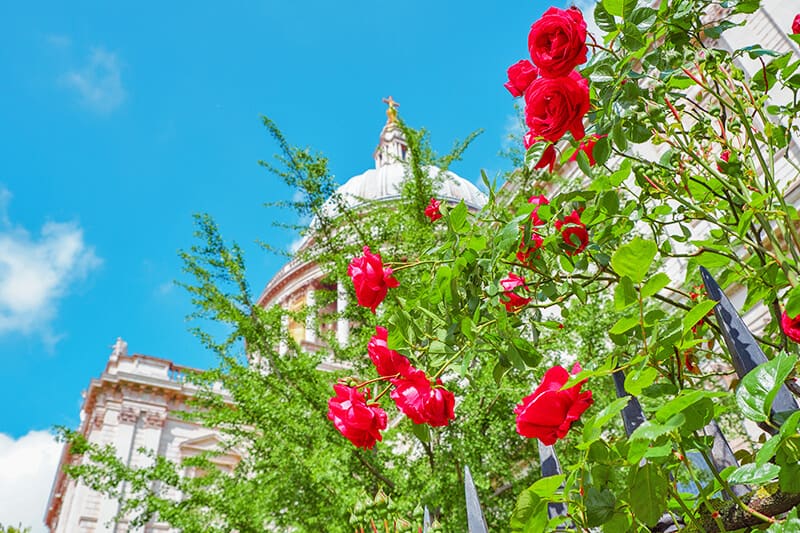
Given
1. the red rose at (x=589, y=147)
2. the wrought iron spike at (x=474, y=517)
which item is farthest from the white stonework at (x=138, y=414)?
the red rose at (x=589, y=147)

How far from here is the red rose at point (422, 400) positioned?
61.5 inches

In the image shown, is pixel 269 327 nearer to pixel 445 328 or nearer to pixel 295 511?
pixel 295 511

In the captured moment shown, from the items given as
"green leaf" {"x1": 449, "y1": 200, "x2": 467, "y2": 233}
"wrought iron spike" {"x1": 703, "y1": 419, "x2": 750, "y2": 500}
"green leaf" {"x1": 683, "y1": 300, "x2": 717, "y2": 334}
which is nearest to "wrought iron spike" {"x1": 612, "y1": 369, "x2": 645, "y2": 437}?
"wrought iron spike" {"x1": 703, "y1": 419, "x2": 750, "y2": 500}

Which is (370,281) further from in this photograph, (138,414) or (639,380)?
(138,414)

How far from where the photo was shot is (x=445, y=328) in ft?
5.93

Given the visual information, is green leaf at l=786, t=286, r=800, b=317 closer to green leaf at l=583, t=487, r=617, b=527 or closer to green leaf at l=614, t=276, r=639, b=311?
green leaf at l=614, t=276, r=639, b=311

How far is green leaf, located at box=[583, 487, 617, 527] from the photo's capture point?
1.04 meters

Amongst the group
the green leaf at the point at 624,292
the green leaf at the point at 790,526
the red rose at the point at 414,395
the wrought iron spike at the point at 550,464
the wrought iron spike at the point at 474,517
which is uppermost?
the red rose at the point at 414,395

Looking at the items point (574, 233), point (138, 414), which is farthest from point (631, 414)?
point (138, 414)

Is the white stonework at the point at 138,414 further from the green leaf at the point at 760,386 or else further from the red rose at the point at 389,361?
the green leaf at the point at 760,386

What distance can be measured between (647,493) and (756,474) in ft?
0.58

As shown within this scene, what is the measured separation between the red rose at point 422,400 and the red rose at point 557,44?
2.85ft

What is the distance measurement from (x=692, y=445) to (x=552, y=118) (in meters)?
0.78

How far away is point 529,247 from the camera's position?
1.71 metres
